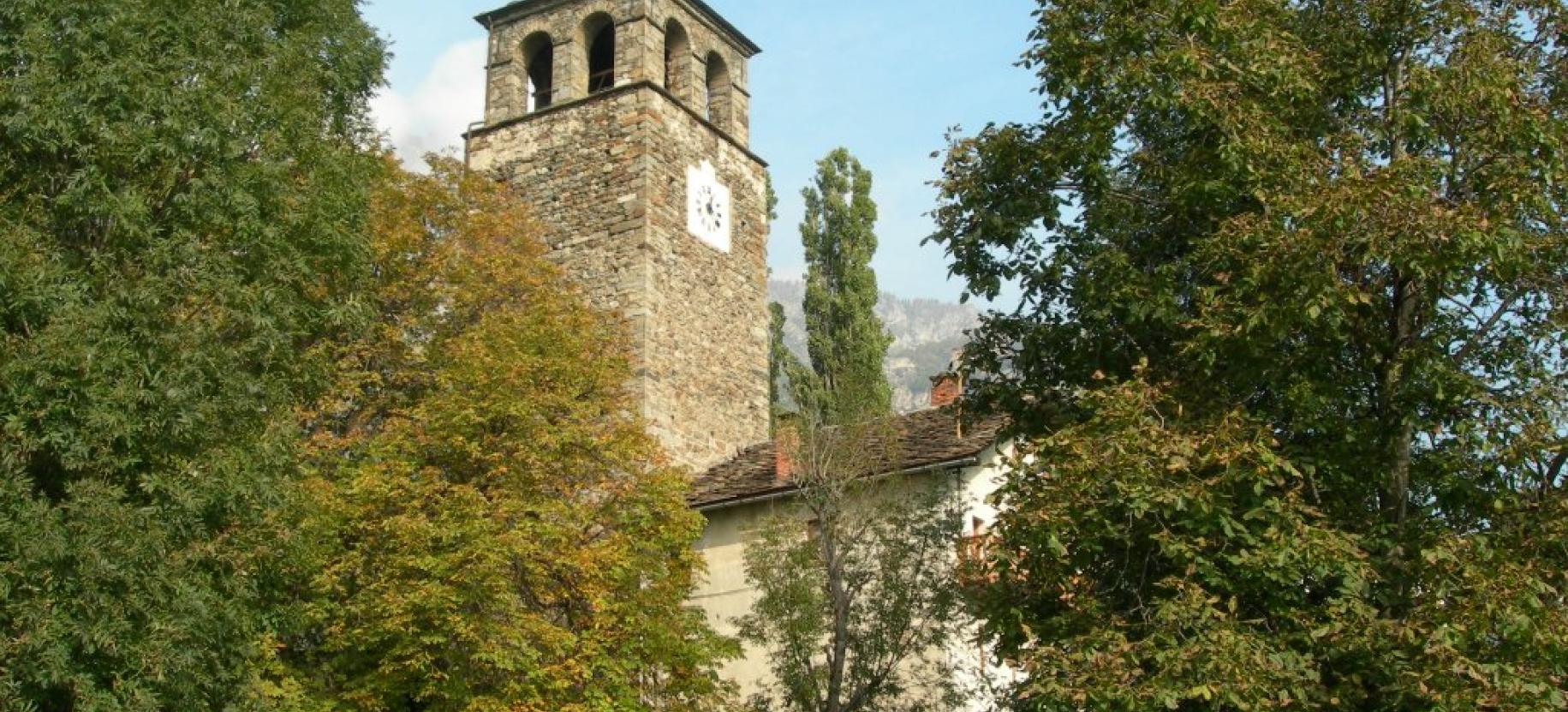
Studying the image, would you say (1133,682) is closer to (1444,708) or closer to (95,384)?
(1444,708)

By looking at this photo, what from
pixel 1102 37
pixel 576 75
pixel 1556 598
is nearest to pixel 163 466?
pixel 1102 37

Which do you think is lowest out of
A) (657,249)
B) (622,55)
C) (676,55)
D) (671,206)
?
(657,249)

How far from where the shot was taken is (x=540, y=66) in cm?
2459

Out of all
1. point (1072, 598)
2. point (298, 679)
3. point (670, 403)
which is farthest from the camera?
point (670, 403)

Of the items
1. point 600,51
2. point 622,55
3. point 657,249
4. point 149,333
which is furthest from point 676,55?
point 149,333

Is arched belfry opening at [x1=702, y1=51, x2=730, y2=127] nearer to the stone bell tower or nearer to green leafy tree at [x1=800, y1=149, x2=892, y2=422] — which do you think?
the stone bell tower

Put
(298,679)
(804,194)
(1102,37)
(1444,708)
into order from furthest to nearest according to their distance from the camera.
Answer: (804,194)
(298,679)
(1102,37)
(1444,708)

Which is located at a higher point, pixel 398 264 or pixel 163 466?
pixel 398 264

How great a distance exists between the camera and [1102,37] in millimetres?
10734

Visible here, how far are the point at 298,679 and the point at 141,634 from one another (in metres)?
3.43

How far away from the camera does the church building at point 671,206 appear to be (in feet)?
66.3

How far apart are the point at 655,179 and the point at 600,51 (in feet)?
12.4

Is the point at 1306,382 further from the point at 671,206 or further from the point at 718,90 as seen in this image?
the point at 718,90

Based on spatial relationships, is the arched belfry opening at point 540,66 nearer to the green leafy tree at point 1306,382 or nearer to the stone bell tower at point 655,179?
the stone bell tower at point 655,179
